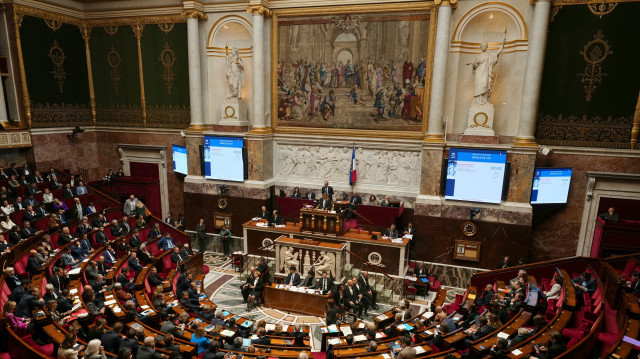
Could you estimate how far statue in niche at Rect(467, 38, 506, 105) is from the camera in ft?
45.9

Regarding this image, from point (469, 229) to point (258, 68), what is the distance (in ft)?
34.8

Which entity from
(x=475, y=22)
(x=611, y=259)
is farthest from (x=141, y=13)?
(x=611, y=259)

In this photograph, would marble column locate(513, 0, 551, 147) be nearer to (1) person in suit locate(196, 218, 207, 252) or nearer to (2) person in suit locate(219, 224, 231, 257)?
(2) person in suit locate(219, 224, 231, 257)

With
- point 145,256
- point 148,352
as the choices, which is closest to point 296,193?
point 145,256

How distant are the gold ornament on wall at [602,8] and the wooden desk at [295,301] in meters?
12.9

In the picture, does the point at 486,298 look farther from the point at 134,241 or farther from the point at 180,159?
the point at 180,159

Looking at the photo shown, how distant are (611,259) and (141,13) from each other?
20.7m

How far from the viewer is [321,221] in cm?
1416

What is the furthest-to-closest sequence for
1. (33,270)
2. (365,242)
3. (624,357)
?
1. (365,242)
2. (33,270)
3. (624,357)

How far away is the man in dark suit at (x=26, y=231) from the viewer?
1227 centimetres

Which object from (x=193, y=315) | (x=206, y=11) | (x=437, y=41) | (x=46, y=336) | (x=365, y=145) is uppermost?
(x=206, y=11)

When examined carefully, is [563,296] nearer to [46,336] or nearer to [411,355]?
[411,355]

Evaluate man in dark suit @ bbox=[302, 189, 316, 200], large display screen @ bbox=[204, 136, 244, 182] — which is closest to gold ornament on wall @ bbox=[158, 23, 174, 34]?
large display screen @ bbox=[204, 136, 244, 182]

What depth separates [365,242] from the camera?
13672mm
